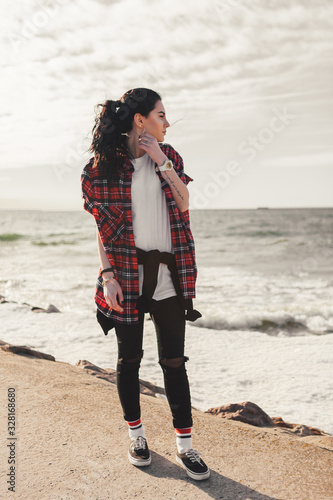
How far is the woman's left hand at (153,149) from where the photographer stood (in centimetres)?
221

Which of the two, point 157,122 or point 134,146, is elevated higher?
point 157,122

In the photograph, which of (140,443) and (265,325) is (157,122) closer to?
(140,443)

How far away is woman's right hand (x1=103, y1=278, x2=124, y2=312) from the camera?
227cm

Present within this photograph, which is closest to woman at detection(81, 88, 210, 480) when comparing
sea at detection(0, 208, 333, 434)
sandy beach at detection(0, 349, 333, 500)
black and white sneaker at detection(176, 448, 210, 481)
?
black and white sneaker at detection(176, 448, 210, 481)

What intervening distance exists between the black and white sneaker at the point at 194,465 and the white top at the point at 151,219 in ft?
2.96

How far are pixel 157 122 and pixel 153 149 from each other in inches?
7.3

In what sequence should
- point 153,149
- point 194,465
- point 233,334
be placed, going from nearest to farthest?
point 153,149 < point 194,465 < point 233,334

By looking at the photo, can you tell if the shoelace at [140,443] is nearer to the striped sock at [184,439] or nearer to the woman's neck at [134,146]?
the striped sock at [184,439]

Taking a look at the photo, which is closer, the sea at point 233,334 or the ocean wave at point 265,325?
the sea at point 233,334

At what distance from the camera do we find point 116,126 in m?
2.35

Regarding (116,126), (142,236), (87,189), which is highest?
(116,126)

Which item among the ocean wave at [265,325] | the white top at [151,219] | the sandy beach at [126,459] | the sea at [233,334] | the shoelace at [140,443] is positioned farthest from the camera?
the ocean wave at [265,325]

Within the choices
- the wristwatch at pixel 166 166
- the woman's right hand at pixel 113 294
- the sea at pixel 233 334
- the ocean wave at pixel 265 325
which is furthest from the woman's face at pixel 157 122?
the ocean wave at pixel 265 325

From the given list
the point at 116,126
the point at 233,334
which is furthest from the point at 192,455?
the point at 233,334
